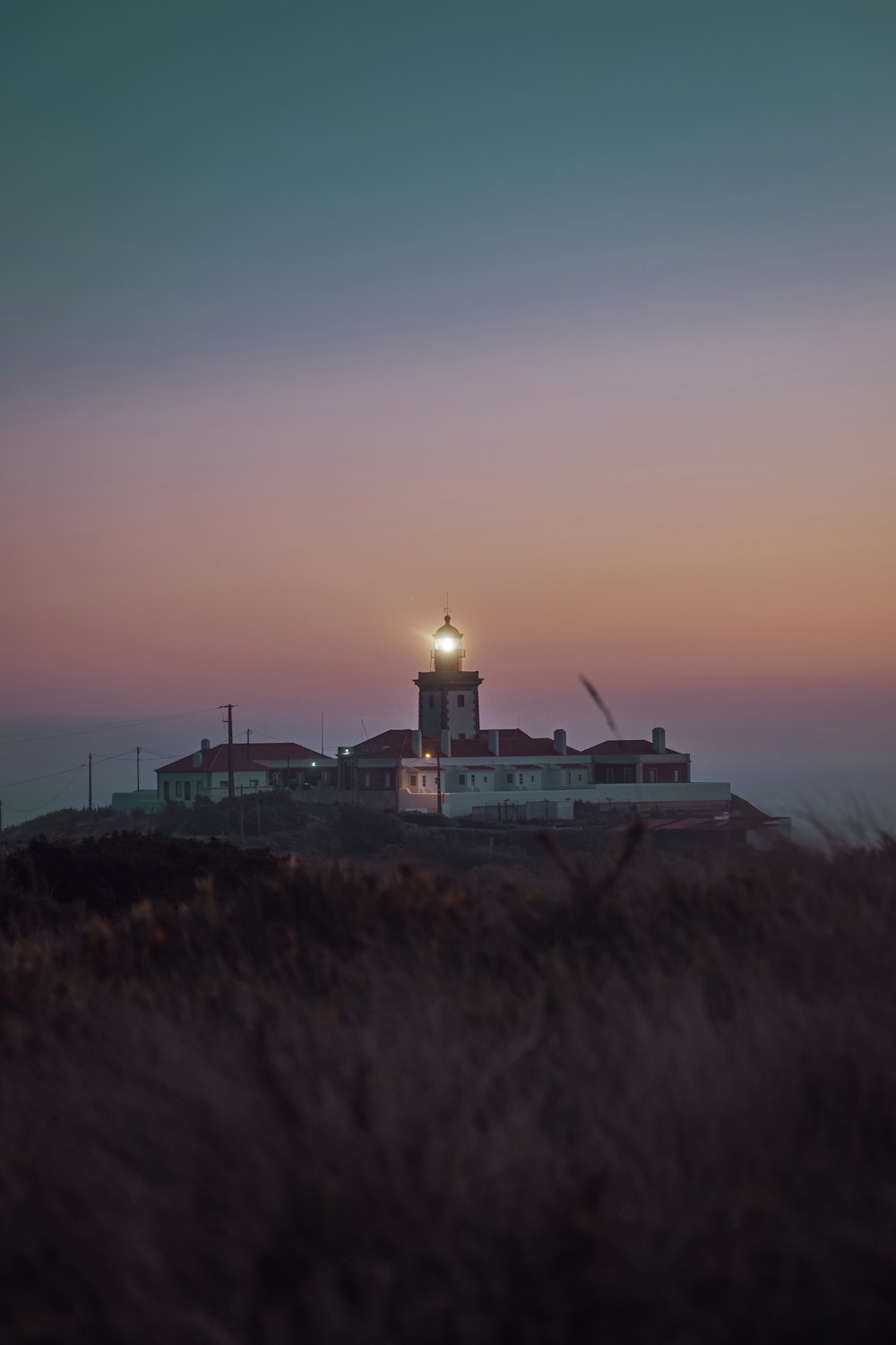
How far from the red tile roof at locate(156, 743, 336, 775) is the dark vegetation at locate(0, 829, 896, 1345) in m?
85.3

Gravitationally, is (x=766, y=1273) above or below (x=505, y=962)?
below

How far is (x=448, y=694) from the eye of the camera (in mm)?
85000

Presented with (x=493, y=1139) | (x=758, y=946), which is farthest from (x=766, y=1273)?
(x=758, y=946)

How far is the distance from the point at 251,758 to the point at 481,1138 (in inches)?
3550

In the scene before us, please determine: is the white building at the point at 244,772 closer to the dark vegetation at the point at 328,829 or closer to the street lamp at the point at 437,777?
the dark vegetation at the point at 328,829

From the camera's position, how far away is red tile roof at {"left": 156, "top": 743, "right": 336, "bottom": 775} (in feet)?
298

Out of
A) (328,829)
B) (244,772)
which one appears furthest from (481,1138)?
(244,772)

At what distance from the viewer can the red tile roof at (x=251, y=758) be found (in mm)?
90750

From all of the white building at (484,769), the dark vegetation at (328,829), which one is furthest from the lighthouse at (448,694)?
the dark vegetation at (328,829)

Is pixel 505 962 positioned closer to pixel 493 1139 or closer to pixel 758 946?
pixel 758 946

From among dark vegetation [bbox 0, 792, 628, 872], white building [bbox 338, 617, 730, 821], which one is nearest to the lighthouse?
white building [bbox 338, 617, 730, 821]

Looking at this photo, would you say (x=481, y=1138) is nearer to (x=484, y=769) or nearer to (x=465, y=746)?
(x=484, y=769)

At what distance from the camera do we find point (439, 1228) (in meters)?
3.24

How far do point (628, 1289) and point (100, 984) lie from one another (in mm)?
3798
